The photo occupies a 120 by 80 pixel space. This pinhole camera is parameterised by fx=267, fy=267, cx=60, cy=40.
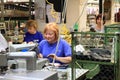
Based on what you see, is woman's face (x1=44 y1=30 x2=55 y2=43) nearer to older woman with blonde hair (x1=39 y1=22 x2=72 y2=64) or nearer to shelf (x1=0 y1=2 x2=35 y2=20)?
older woman with blonde hair (x1=39 y1=22 x2=72 y2=64)

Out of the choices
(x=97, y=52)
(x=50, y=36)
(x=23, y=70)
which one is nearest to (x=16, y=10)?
(x=50, y=36)

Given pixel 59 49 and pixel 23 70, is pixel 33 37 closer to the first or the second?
pixel 59 49

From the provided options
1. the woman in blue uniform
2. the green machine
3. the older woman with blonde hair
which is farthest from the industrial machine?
the woman in blue uniform

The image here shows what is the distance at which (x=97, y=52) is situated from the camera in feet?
7.74

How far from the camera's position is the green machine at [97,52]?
6.65 ft


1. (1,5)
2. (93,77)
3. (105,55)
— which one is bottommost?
(93,77)

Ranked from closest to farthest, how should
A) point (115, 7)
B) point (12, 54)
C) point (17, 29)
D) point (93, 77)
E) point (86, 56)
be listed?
point (12, 54)
point (86, 56)
point (93, 77)
point (17, 29)
point (115, 7)

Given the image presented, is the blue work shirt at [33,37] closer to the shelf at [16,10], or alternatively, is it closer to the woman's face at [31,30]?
the woman's face at [31,30]

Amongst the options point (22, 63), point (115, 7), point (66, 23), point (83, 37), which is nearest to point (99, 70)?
point (83, 37)

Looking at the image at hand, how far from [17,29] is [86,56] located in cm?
352

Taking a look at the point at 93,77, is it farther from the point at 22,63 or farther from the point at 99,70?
the point at 22,63

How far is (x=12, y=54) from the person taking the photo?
1220mm

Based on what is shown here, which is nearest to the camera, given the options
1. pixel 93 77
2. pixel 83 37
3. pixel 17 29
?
pixel 83 37

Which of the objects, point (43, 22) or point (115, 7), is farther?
point (115, 7)
